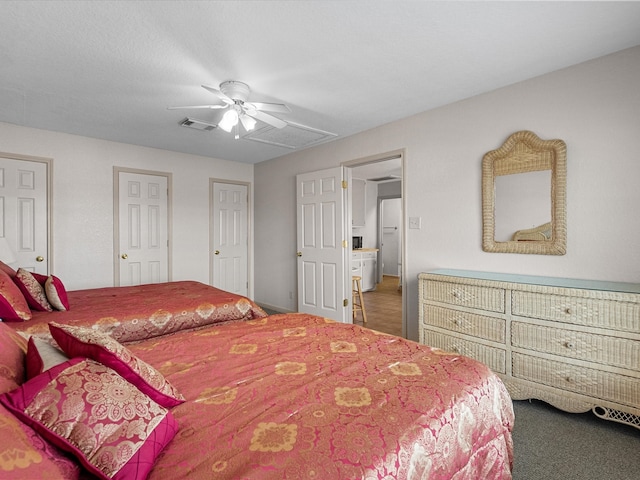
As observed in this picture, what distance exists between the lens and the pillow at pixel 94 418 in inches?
31.6

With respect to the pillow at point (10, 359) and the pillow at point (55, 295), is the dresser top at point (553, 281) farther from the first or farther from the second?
the pillow at point (55, 295)

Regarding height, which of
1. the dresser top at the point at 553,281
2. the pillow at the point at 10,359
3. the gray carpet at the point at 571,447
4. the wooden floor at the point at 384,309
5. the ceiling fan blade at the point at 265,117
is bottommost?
the gray carpet at the point at 571,447

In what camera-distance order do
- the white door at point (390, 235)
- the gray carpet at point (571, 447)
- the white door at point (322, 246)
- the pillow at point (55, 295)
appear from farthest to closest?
the white door at point (390, 235) → the white door at point (322, 246) → the pillow at point (55, 295) → the gray carpet at point (571, 447)

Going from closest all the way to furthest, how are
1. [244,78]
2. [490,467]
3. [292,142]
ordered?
[490,467]
[244,78]
[292,142]

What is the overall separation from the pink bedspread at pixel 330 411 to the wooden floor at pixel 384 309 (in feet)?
8.90

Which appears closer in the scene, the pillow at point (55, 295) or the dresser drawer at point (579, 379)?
the dresser drawer at point (579, 379)

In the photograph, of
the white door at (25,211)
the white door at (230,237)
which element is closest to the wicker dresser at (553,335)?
the white door at (230,237)

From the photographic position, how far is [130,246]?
4.57 meters

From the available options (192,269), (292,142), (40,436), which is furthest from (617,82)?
(192,269)

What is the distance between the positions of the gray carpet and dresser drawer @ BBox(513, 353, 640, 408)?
22cm

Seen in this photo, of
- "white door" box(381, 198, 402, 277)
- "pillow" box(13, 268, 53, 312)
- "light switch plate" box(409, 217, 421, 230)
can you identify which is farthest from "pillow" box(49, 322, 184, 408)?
"white door" box(381, 198, 402, 277)

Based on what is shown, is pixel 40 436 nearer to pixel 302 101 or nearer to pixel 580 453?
pixel 580 453

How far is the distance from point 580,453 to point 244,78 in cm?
339

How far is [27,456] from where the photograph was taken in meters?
0.67
